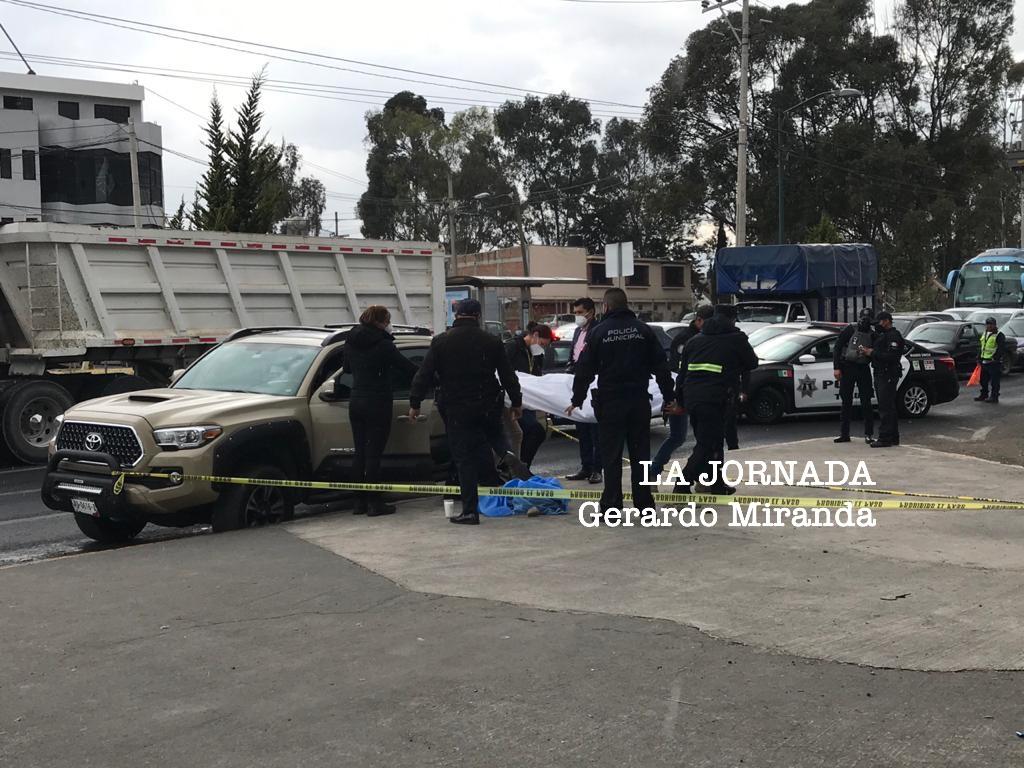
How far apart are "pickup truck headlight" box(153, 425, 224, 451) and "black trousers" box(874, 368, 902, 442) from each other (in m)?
8.63

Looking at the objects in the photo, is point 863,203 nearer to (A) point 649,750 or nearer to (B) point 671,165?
(B) point 671,165

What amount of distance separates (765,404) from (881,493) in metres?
Answer: 7.26

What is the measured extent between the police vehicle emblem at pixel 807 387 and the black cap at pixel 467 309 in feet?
30.6

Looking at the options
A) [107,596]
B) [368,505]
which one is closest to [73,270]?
[368,505]

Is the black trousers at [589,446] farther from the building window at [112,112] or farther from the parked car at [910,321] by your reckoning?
the building window at [112,112]

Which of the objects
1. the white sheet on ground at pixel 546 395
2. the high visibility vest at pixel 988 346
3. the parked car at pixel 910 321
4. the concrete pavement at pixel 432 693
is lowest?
the concrete pavement at pixel 432 693

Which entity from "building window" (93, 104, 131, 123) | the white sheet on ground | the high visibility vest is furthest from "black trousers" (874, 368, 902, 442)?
"building window" (93, 104, 131, 123)

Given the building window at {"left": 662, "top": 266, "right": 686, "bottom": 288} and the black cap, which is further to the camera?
the building window at {"left": 662, "top": 266, "right": 686, "bottom": 288}

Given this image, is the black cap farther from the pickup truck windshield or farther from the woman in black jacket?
the pickup truck windshield

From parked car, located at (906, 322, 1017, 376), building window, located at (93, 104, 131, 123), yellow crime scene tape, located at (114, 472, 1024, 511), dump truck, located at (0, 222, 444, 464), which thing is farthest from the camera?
building window, located at (93, 104, 131, 123)

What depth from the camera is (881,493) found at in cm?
1020

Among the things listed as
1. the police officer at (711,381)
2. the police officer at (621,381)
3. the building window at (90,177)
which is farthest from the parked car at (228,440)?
the building window at (90,177)

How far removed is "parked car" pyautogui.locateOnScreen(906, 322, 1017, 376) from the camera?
25.9 metres

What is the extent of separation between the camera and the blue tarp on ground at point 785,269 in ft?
87.8
